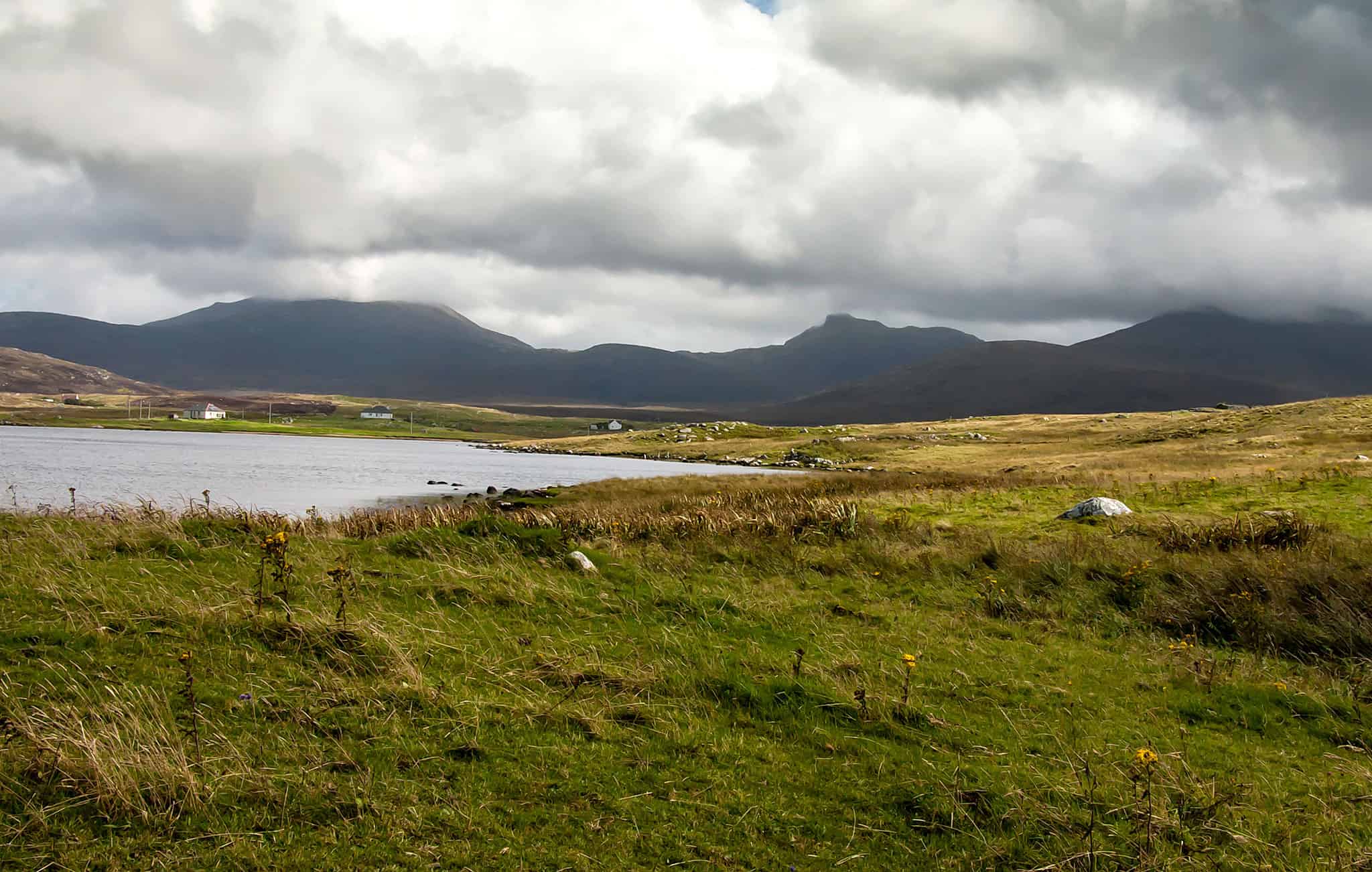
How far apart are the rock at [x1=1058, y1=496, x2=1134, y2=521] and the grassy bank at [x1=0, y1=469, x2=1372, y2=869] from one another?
506 cm

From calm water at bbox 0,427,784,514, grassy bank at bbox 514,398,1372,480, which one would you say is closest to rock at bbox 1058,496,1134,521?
grassy bank at bbox 514,398,1372,480

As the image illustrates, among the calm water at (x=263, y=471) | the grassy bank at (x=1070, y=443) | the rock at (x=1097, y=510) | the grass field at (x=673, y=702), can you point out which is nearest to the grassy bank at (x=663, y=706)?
the grass field at (x=673, y=702)

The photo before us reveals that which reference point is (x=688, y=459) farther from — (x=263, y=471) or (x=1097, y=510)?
(x=1097, y=510)

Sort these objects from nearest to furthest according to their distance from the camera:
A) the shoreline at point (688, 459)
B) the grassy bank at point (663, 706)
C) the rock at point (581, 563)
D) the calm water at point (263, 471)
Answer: the grassy bank at point (663, 706) → the rock at point (581, 563) → the calm water at point (263, 471) → the shoreline at point (688, 459)

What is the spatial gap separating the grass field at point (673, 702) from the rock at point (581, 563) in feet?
1.26

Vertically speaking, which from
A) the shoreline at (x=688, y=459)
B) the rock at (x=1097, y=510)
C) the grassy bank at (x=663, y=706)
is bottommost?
the shoreline at (x=688, y=459)

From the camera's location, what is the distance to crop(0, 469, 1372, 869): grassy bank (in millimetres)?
6102

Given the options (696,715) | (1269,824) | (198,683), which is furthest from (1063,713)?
Answer: (198,683)

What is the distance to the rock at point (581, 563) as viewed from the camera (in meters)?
15.6

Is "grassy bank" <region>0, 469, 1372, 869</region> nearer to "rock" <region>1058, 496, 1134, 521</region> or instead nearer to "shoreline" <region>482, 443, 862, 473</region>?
"rock" <region>1058, 496, 1134, 521</region>

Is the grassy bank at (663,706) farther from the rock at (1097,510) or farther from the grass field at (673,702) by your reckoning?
the rock at (1097,510)

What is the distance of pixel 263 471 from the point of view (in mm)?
70188

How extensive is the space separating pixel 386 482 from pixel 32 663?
61124mm

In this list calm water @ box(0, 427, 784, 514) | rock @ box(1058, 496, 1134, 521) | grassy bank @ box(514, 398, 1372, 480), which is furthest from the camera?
calm water @ box(0, 427, 784, 514)
